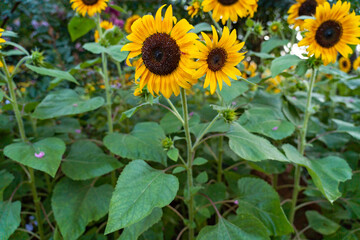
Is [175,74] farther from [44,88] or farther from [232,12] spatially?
[44,88]

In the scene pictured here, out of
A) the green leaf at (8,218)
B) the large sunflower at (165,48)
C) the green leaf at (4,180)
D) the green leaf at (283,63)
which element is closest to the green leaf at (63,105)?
the green leaf at (4,180)

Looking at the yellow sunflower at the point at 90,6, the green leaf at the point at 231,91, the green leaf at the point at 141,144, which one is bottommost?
the green leaf at the point at 141,144

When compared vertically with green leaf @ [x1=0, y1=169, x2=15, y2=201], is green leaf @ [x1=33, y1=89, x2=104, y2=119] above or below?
above

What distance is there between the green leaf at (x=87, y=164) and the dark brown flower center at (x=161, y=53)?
0.60 metres

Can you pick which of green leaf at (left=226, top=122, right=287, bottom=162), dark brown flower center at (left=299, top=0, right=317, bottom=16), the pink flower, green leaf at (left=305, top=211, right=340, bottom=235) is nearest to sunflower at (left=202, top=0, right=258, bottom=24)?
dark brown flower center at (left=299, top=0, right=317, bottom=16)

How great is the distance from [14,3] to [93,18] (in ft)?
2.79

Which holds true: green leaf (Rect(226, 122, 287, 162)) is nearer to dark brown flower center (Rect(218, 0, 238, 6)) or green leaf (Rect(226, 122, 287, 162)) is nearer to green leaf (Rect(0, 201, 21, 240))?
dark brown flower center (Rect(218, 0, 238, 6))

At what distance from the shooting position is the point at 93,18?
1591 millimetres

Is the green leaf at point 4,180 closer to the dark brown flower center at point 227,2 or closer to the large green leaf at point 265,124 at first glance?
the large green leaf at point 265,124

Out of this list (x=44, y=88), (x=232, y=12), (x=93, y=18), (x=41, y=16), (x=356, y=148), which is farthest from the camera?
(x=41, y=16)

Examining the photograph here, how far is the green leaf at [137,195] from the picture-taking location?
824 millimetres

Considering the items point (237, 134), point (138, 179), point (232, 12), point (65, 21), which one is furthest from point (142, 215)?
point (65, 21)

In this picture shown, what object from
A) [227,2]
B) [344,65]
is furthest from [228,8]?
[344,65]

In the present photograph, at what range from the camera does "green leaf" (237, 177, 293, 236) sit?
3.60 feet
